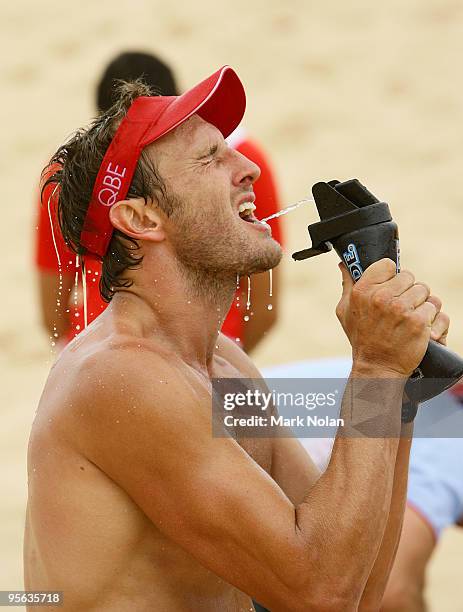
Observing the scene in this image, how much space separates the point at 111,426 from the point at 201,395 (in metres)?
0.21

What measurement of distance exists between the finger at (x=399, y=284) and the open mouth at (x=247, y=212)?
1.45 ft

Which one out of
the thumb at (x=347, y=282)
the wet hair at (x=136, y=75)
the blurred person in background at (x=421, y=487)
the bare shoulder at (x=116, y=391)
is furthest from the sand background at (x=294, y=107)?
the thumb at (x=347, y=282)

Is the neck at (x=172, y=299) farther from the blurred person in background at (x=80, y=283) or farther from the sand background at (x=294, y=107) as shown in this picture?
the sand background at (x=294, y=107)

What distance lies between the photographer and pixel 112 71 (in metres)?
4.80

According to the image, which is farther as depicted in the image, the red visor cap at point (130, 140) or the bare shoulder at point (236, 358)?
the bare shoulder at point (236, 358)

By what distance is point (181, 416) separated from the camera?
2623 mm

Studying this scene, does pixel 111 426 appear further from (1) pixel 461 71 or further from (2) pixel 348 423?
(1) pixel 461 71

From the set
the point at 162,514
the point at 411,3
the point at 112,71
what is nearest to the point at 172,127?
the point at 162,514

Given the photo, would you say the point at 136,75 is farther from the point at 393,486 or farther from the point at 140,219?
the point at 393,486

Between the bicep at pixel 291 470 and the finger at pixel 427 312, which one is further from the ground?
the finger at pixel 427 312

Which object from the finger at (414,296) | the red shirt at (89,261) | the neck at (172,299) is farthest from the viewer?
the red shirt at (89,261)

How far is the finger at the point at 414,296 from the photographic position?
8.86 ft

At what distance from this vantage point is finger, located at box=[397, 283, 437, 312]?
106 inches

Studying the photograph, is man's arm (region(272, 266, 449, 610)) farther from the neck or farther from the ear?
the ear
